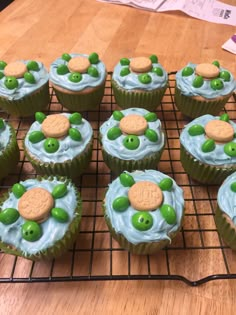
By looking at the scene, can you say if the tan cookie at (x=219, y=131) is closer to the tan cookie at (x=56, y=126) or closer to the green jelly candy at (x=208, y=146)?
Answer: the green jelly candy at (x=208, y=146)

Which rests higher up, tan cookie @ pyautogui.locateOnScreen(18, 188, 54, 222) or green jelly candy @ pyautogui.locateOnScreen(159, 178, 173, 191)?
green jelly candy @ pyautogui.locateOnScreen(159, 178, 173, 191)

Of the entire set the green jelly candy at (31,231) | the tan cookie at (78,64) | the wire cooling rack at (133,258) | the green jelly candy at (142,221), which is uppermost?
the tan cookie at (78,64)

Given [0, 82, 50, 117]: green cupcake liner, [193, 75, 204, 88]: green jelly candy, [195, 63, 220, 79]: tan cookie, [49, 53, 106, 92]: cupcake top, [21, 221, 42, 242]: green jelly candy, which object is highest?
[195, 63, 220, 79]: tan cookie

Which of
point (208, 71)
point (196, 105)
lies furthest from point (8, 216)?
point (208, 71)

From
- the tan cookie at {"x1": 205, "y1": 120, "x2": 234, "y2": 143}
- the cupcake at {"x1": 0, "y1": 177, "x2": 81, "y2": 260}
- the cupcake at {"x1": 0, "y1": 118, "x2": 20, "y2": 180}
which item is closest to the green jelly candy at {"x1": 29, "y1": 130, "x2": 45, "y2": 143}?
the cupcake at {"x1": 0, "y1": 118, "x2": 20, "y2": 180}

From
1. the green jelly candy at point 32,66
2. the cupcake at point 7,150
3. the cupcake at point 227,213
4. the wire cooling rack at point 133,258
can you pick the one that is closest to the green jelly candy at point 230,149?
the cupcake at point 227,213

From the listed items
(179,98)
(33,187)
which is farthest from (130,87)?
(33,187)

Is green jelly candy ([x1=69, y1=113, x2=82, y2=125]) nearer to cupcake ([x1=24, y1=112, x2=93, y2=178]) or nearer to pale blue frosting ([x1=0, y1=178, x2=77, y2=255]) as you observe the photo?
cupcake ([x1=24, y1=112, x2=93, y2=178])
